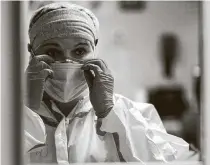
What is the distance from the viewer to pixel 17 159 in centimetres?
121

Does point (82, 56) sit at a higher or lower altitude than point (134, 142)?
higher

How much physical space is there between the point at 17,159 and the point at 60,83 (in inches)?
10.4

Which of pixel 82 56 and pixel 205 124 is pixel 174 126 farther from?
pixel 82 56

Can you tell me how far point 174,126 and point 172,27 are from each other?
1.04 feet

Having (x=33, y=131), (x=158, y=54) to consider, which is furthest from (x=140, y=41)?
(x=33, y=131)

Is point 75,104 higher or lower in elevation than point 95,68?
lower

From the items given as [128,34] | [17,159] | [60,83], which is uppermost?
[128,34]

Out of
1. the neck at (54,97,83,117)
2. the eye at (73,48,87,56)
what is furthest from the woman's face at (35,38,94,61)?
the neck at (54,97,83,117)

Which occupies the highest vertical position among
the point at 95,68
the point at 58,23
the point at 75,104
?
the point at 58,23

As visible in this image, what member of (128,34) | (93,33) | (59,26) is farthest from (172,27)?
(59,26)

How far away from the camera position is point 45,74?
1.25m

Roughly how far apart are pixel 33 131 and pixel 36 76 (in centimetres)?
17

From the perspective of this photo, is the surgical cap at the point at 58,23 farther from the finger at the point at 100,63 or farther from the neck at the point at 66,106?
the neck at the point at 66,106

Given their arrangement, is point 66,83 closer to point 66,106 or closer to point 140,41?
point 66,106
